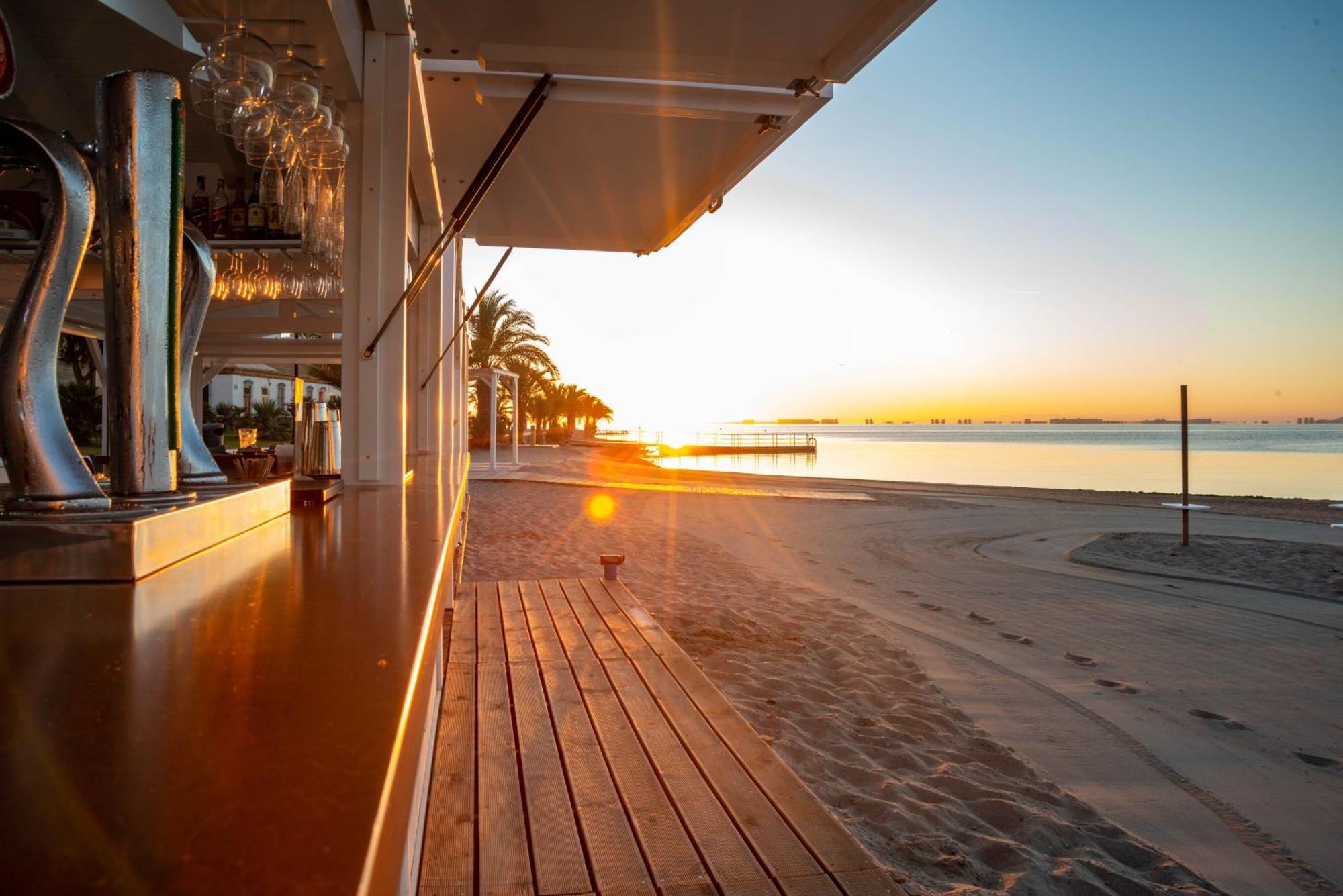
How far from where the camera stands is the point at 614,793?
6.44 ft

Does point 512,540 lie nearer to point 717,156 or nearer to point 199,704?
point 717,156

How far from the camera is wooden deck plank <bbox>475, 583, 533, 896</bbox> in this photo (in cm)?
160

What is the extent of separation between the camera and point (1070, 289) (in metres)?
39.2

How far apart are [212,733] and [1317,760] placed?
206 inches

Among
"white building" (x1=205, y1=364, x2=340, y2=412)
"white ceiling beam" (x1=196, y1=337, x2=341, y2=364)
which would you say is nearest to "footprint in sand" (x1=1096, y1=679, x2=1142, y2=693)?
"white ceiling beam" (x1=196, y1=337, x2=341, y2=364)

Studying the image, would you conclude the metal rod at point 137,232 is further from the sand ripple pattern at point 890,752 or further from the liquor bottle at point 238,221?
the liquor bottle at point 238,221

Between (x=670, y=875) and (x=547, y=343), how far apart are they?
26.7 m

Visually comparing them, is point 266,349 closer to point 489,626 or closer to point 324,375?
point 489,626

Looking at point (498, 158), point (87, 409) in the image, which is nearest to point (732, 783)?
point (498, 158)

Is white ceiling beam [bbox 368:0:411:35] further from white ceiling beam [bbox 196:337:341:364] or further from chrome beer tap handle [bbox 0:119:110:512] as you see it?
white ceiling beam [bbox 196:337:341:364]

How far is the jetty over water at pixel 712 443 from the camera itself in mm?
53969

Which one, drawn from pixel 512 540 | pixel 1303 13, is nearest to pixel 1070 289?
pixel 1303 13

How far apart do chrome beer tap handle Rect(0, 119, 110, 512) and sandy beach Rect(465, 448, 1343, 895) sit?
2733mm

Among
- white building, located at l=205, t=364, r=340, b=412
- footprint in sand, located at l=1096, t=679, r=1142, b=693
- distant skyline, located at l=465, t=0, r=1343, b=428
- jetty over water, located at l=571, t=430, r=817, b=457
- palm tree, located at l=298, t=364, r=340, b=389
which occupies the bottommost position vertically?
footprint in sand, located at l=1096, t=679, r=1142, b=693
